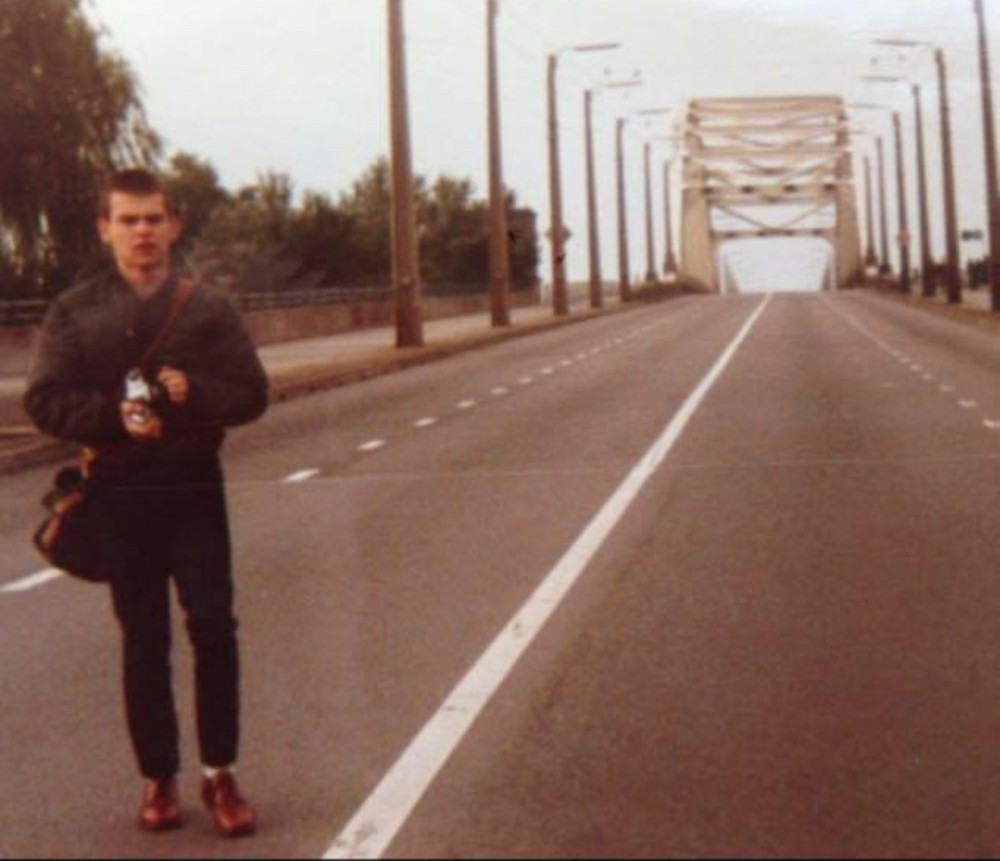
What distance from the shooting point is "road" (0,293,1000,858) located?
858cm

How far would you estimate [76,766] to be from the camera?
31.9ft

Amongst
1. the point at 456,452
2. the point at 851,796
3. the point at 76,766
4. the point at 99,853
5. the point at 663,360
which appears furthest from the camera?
the point at 663,360

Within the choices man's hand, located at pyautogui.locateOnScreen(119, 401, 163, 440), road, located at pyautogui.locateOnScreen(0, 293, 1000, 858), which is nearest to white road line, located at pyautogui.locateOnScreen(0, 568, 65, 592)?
Result: road, located at pyautogui.locateOnScreen(0, 293, 1000, 858)

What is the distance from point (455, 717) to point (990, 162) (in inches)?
2771

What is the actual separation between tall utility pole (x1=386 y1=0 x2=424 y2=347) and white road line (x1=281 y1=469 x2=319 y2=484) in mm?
32798

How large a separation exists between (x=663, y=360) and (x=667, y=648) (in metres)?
39.9

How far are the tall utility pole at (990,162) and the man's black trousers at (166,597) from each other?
70300mm

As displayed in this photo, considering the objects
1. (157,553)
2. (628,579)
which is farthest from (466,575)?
(157,553)

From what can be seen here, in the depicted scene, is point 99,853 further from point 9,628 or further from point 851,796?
point 9,628

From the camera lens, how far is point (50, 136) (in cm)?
3856

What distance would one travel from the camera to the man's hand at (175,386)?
816 cm

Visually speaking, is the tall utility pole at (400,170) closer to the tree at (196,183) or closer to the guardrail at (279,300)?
the guardrail at (279,300)

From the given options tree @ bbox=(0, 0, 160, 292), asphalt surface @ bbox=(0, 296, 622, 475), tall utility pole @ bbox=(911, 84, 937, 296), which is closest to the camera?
asphalt surface @ bbox=(0, 296, 622, 475)

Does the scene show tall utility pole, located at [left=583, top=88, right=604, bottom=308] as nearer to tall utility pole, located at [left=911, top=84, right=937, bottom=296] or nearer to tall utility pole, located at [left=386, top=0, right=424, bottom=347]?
tall utility pole, located at [left=911, top=84, right=937, bottom=296]
